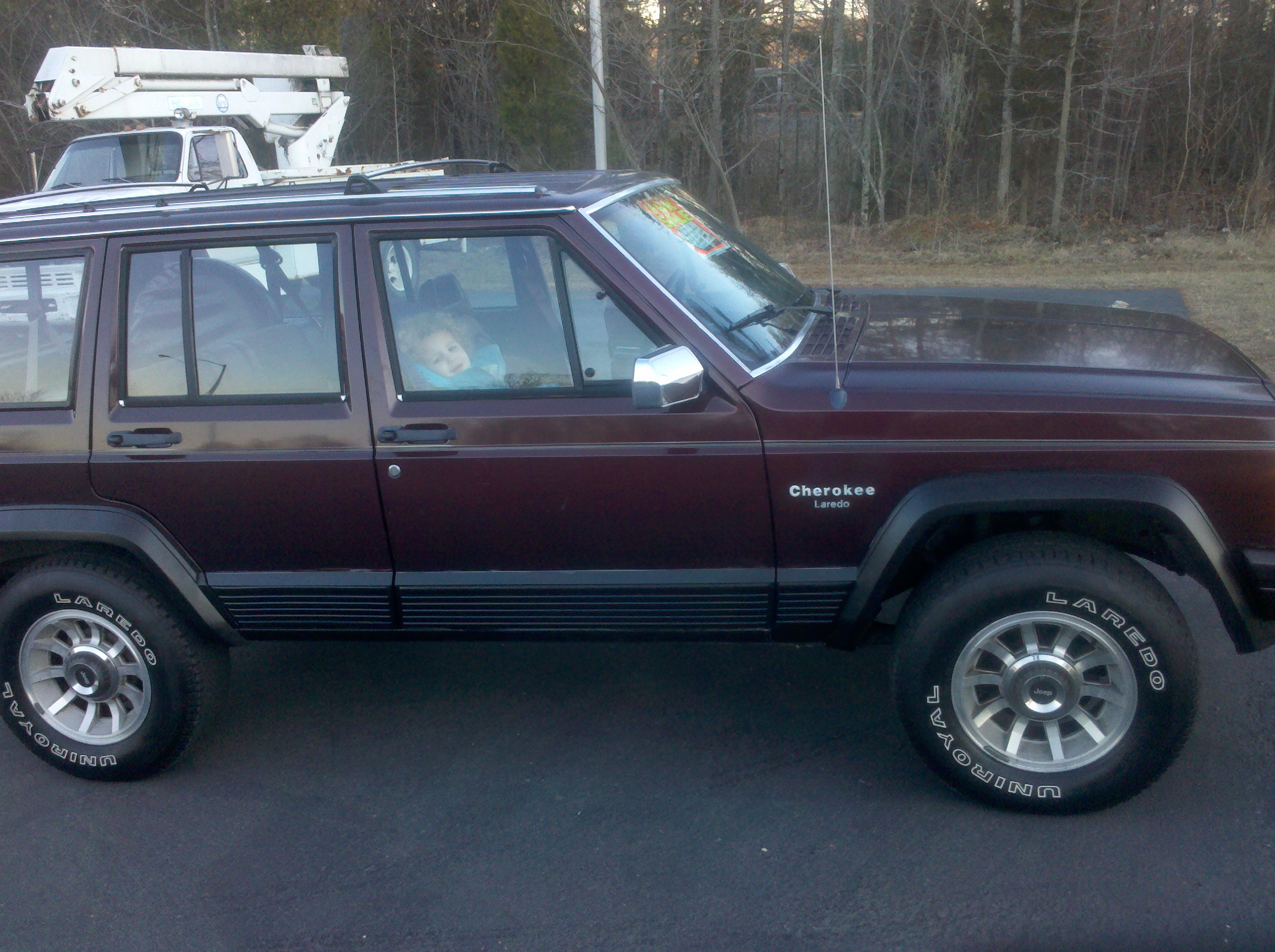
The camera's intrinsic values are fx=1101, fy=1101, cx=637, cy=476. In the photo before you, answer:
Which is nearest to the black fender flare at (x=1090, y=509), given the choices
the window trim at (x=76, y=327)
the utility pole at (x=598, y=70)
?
the window trim at (x=76, y=327)

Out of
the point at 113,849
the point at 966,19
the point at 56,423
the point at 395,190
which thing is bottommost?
the point at 113,849

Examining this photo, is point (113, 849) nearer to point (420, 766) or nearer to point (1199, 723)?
point (420, 766)

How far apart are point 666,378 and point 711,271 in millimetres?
863

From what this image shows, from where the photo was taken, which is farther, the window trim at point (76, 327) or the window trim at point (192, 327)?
the window trim at point (76, 327)

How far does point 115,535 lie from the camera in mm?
3633

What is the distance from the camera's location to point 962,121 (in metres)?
21.5

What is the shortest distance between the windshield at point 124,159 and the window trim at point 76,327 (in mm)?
10424

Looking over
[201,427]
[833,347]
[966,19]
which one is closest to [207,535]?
[201,427]

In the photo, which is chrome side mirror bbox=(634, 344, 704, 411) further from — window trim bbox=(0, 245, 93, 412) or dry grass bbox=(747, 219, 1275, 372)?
dry grass bbox=(747, 219, 1275, 372)

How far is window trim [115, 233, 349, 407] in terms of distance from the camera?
358 centimetres

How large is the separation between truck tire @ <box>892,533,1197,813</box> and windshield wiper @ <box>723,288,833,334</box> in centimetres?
100

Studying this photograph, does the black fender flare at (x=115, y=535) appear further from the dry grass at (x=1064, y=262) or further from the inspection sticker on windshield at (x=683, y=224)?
the dry grass at (x=1064, y=262)

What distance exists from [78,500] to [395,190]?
150 centimetres

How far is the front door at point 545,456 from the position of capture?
3389 millimetres
